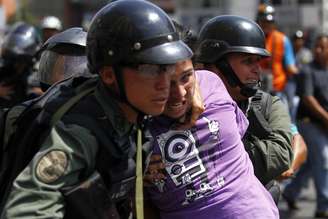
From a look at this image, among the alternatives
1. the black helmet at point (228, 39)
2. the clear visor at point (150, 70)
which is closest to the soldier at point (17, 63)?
the black helmet at point (228, 39)

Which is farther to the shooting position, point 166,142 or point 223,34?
point 223,34

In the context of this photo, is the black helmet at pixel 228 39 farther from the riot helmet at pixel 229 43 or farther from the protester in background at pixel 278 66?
the protester in background at pixel 278 66

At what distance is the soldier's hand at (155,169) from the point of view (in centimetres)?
287

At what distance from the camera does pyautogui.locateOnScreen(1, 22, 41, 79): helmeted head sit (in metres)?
6.41

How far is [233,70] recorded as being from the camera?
3.53 m

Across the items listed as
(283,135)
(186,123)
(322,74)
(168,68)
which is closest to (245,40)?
(283,135)

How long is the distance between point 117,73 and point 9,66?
13.5 ft

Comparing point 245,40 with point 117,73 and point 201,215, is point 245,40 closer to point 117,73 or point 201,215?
point 201,215

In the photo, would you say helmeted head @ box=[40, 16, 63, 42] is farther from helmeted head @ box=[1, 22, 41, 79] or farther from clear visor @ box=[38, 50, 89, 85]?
clear visor @ box=[38, 50, 89, 85]

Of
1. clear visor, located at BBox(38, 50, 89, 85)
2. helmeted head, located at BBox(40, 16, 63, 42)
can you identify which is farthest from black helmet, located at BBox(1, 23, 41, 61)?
clear visor, located at BBox(38, 50, 89, 85)

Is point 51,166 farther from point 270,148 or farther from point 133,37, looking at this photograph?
point 270,148

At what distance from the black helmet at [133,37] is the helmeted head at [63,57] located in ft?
3.06

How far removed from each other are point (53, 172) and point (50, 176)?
0.01 meters

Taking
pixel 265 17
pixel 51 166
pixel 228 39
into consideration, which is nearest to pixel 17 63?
pixel 228 39
